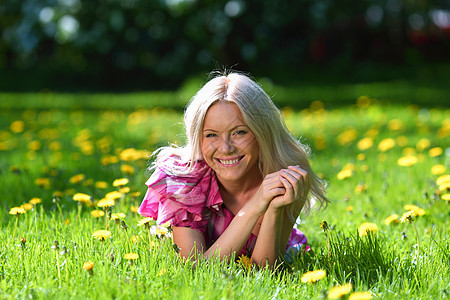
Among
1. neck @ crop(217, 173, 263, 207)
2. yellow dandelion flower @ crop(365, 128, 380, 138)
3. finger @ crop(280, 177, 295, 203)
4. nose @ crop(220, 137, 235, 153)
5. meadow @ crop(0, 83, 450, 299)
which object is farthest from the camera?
yellow dandelion flower @ crop(365, 128, 380, 138)

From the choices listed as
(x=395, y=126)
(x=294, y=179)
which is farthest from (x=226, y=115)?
(x=395, y=126)

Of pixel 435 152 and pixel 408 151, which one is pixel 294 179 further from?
pixel 408 151

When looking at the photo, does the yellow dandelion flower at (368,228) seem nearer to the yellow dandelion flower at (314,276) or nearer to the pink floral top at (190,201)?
the pink floral top at (190,201)

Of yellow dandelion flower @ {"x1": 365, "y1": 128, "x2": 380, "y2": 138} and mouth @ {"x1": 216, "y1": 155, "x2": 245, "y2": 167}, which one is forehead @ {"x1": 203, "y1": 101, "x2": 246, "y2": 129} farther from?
yellow dandelion flower @ {"x1": 365, "y1": 128, "x2": 380, "y2": 138}

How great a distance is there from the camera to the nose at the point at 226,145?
224 cm

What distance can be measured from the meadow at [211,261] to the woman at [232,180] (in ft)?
0.38

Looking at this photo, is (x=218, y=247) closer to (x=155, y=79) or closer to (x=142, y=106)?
(x=142, y=106)

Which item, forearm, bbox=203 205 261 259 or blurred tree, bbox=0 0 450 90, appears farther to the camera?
blurred tree, bbox=0 0 450 90

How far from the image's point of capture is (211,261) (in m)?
2.08

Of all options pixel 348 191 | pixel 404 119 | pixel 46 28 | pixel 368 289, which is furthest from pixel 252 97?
pixel 46 28

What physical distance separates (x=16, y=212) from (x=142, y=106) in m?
7.69

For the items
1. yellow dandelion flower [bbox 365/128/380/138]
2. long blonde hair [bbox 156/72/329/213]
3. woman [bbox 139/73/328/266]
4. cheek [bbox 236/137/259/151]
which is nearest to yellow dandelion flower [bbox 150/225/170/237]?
woman [bbox 139/73/328/266]

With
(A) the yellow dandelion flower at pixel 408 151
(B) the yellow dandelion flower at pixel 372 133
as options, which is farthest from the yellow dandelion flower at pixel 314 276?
(B) the yellow dandelion flower at pixel 372 133

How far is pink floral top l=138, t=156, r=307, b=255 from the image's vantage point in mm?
2336
